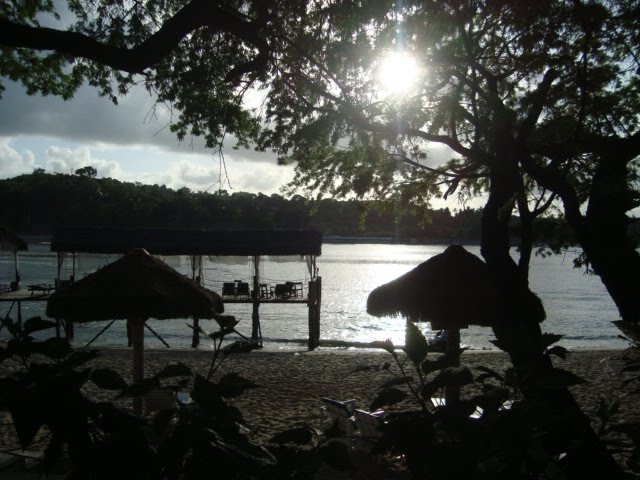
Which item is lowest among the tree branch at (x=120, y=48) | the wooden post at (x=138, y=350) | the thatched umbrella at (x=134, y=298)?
the wooden post at (x=138, y=350)

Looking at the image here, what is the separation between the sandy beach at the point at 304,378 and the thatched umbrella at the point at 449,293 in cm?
101

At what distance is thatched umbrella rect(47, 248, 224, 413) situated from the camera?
8.86m

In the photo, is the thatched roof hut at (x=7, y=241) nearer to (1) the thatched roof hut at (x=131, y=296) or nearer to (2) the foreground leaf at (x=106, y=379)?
(1) the thatched roof hut at (x=131, y=296)

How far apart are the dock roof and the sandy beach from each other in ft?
20.4

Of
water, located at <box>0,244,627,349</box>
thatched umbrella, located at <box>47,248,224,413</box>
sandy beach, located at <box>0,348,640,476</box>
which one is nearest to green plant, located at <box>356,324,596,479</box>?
sandy beach, located at <box>0,348,640,476</box>

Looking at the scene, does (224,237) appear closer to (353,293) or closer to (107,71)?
(107,71)

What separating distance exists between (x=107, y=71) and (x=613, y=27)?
6857 mm

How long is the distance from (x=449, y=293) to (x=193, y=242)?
19094mm

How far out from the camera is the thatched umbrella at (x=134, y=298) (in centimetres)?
886

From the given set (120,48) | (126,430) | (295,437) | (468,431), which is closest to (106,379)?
(126,430)

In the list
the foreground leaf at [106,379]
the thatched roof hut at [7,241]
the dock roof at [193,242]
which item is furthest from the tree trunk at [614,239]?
the thatched roof hut at [7,241]

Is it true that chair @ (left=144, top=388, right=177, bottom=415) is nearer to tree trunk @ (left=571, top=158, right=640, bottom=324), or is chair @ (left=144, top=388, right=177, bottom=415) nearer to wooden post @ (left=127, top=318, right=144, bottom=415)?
wooden post @ (left=127, top=318, right=144, bottom=415)

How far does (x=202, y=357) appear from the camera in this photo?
17750 millimetres

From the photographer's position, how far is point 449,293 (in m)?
7.46
